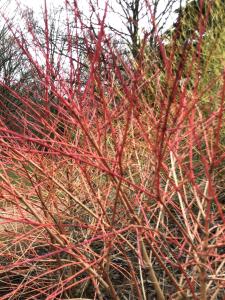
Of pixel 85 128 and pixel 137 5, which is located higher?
pixel 137 5

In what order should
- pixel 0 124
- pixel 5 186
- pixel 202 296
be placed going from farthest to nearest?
pixel 5 186, pixel 0 124, pixel 202 296

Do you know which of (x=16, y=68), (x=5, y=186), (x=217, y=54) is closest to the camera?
(x=5, y=186)

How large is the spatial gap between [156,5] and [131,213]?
11977mm

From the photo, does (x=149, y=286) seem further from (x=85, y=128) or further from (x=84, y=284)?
(x=85, y=128)

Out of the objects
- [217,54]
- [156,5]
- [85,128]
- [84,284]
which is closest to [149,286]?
[84,284]

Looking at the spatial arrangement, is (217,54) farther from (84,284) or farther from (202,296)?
(202,296)

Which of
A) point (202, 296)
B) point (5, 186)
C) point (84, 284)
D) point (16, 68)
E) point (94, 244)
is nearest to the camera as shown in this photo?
point (202, 296)

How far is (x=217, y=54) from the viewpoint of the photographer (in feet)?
17.4

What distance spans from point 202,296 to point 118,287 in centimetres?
182

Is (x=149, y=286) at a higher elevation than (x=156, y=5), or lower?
lower

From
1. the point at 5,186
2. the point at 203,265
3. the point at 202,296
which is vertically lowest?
the point at 202,296

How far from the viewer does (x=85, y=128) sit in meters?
1.71

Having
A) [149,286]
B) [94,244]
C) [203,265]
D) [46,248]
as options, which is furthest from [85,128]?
[46,248]

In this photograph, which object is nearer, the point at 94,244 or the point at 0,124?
the point at 0,124
